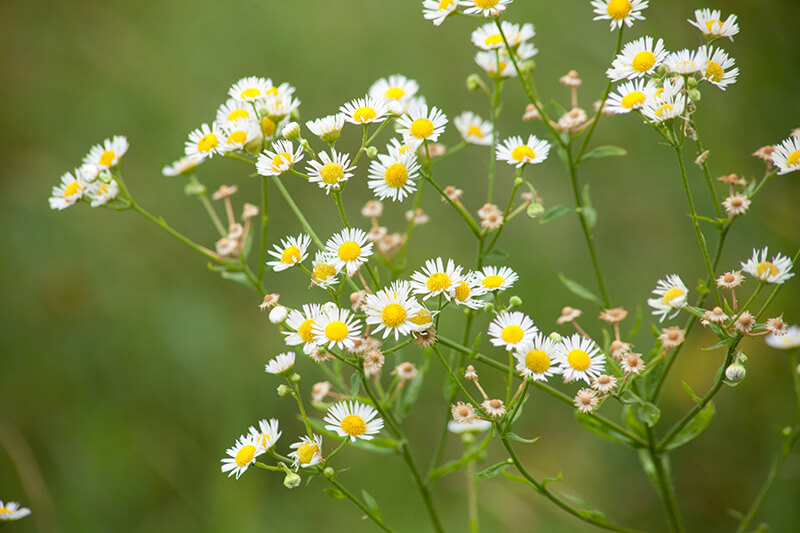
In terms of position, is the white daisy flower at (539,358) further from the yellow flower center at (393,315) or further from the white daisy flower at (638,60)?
the white daisy flower at (638,60)

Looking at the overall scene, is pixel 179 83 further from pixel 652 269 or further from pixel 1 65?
pixel 652 269

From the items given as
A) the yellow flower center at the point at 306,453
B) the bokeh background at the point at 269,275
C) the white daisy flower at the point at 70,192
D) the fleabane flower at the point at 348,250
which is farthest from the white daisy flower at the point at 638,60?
the bokeh background at the point at 269,275

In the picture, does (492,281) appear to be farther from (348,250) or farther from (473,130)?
(473,130)

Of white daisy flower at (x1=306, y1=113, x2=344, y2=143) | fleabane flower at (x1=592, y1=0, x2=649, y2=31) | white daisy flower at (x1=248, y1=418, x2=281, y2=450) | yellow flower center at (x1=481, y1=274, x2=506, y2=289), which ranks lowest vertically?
white daisy flower at (x1=248, y1=418, x2=281, y2=450)

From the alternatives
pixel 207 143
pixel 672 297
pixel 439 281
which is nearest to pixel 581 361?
pixel 672 297

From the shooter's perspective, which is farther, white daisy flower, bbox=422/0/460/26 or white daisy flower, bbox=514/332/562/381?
white daisy flower, bbox=422/0/460/26

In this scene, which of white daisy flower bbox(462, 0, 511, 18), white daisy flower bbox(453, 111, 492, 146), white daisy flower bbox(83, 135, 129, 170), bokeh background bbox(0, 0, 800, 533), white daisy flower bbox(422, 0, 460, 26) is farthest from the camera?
bokeh background bbox(0, 0, 800, 533)

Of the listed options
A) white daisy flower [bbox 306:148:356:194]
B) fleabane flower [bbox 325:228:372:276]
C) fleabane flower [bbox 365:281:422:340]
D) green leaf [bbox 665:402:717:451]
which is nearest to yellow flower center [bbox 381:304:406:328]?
fleabane flower [bbox 365:281:422:340]

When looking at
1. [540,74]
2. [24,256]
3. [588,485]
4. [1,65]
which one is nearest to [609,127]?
[540,74]

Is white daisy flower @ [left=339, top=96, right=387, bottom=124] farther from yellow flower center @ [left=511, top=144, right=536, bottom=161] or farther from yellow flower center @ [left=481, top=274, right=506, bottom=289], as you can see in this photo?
yellow flower center @ [left=481, top=274, right=506, bottom=289]
